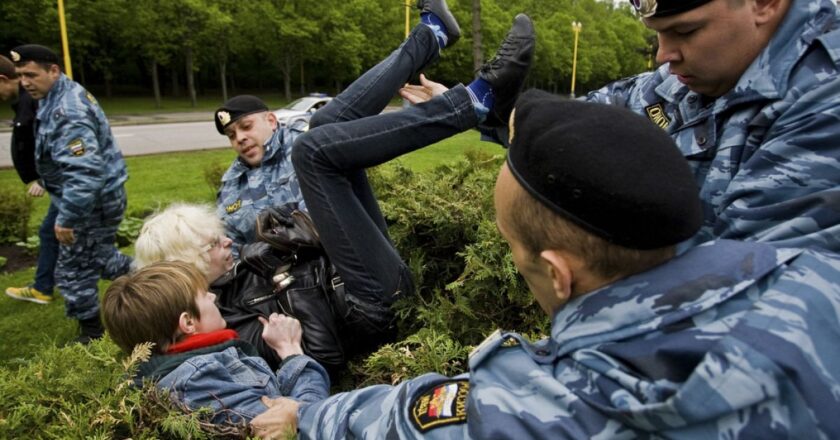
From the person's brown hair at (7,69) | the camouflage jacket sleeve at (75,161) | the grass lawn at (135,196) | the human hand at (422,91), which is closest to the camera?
the human hand at (422,91)

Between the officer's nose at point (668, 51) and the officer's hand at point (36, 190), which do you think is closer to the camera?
the officer's nose at point (668, 51)

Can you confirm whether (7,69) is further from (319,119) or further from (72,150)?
(319,119)

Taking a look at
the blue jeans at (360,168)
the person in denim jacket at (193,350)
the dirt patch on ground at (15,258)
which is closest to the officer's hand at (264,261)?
the blue jeans at (360,168)

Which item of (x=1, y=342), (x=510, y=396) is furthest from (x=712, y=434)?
(x=1, y=342)

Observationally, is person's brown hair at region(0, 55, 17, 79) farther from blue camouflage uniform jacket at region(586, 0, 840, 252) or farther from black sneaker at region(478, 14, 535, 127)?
blue camouflage uniform jacket at region(586, 0, 840, 252)

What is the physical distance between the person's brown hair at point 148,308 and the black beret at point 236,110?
6.53ft

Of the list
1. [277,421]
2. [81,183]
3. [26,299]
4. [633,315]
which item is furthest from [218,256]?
[26,299]

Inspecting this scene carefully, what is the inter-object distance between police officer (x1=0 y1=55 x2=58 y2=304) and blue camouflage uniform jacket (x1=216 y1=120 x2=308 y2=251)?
222cm

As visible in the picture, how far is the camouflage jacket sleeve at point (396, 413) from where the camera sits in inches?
49.1

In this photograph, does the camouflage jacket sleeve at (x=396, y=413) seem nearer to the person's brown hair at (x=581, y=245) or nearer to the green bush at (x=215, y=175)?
the person's brown hair at (x=581, y=245)

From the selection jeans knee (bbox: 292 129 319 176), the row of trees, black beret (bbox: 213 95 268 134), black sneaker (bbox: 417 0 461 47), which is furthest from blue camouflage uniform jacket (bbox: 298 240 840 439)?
the row of trees

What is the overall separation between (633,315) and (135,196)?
9157 millimetres

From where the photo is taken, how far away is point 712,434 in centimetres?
101

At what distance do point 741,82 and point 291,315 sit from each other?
1.97 metres
